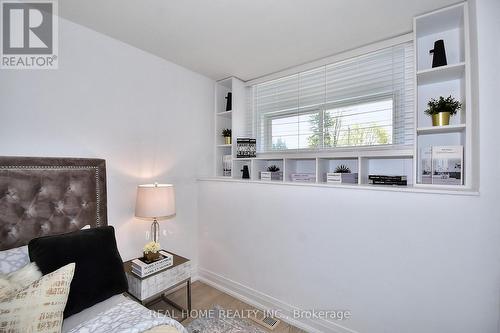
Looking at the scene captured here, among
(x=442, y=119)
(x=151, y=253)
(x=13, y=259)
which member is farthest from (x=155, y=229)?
(x=442, y=119)

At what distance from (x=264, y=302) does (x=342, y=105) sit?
82.3 inches

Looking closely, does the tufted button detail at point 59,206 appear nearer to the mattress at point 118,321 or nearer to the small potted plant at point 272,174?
the mattress at point 118,321

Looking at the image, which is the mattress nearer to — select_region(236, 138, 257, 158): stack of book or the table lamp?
the table lamp

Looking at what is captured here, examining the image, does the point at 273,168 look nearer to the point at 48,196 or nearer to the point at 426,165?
the point at 426,165

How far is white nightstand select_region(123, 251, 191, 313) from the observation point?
175 cm

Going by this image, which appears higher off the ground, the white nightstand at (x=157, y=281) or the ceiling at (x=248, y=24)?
the ceiling at (x=248, y=24)

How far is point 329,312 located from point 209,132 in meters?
2.27

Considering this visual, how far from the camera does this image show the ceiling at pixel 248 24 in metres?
1.55

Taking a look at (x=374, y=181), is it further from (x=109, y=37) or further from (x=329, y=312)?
(x=109, y=37)

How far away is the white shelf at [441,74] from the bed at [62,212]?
2302 mm

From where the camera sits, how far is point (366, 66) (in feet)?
7.02

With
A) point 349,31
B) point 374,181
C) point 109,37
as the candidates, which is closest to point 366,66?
point 349,31

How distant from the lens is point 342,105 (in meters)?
2.29

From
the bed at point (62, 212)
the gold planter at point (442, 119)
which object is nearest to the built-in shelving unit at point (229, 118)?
the bed at point (62, 212)
